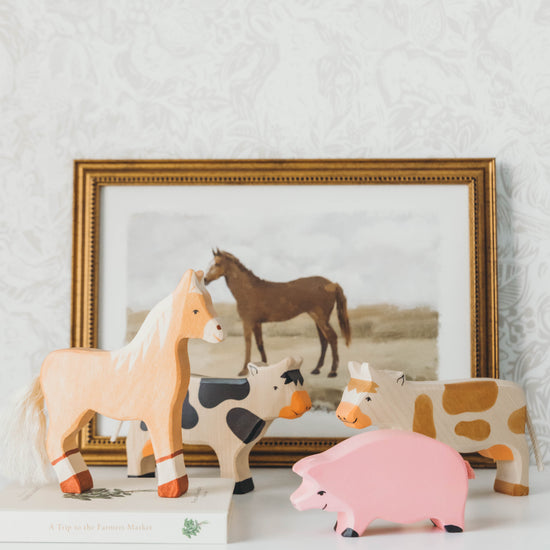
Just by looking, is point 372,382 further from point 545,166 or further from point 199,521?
point 545,166

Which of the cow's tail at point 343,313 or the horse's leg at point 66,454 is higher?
the cow's tail at point 343,313

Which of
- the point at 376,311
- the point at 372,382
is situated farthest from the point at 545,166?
the point at 372,382

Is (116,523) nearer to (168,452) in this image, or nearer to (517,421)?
(168,452)

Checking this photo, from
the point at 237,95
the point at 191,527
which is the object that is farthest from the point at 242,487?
the point at 237,95

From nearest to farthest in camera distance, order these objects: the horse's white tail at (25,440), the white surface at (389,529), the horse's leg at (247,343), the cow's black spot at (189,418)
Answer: the white surface at (389,529), the horse's white tail at (25,440), the cow's black spot at (189,418), the horse's leg at (247,343)

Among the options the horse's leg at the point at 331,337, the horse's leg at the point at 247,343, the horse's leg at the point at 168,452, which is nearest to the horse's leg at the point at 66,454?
the horse's leg at the point at 168,452

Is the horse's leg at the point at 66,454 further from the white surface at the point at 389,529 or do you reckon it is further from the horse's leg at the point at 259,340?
the horse's leg at the point at 259,340

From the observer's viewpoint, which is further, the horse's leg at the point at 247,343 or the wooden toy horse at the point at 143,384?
the horse's leg at the point at 247,343

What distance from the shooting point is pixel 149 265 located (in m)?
1.03

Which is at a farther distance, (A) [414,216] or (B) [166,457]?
(A) [414,216]

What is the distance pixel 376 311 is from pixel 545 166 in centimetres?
40

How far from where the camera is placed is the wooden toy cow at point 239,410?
0.84 m

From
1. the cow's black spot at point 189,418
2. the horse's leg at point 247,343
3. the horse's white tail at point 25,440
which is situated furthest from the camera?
the horse's leg at point 247,343

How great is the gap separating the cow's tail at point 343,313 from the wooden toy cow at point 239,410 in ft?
0.56
